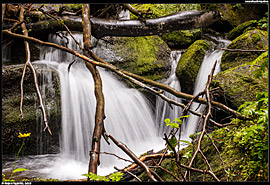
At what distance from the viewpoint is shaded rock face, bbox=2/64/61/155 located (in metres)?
2.65

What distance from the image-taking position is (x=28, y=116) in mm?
2746

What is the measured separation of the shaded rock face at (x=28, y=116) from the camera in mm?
2646

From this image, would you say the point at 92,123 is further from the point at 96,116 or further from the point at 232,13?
the point at 232,13

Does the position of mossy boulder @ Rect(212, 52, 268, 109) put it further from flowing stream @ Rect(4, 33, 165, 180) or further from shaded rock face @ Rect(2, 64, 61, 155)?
shaded rock face @ Rect(2, 64, 61, 155)

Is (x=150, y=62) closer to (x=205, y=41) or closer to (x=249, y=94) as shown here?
(x=205, y=41)

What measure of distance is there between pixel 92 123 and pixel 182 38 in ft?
8.36

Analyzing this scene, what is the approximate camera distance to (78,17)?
11.0ft

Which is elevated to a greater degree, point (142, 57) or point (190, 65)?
point (142, 57)

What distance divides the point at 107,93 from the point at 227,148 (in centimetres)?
215

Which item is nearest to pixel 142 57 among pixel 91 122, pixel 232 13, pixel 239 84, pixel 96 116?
pixel 91 122

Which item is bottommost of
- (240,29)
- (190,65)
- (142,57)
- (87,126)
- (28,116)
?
(87,126)

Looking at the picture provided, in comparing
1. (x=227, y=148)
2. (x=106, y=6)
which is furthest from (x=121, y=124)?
(x=106, y=6)

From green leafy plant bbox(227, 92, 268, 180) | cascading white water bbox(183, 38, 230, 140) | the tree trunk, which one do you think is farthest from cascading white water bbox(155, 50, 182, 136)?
green leafy plant bbox(227, 92, 268, 180)

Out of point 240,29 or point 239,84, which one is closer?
point 239,84
